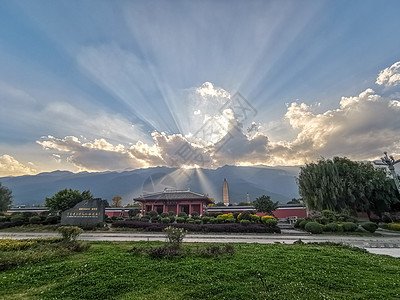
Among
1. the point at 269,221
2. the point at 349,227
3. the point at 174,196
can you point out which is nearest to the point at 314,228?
the point at 349,227

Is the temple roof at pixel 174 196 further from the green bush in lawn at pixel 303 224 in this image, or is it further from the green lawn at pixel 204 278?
the green lawn at pixel 204 278

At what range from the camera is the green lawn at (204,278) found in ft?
14.8

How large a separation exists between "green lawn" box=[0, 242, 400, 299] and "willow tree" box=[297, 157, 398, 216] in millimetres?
15790

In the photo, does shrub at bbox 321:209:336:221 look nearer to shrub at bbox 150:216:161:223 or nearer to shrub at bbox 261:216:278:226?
shrub at bbox 261:216:278:226

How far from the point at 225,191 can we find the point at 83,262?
5928cm

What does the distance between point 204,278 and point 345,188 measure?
23109 mm

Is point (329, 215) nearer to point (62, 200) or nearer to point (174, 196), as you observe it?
point (174, 196)

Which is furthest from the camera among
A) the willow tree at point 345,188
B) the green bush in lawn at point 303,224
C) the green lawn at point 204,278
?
the willow tree at point 345,188

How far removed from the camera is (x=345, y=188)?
21.8 meters

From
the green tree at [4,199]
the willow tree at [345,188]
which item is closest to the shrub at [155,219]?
the willow tree at [345,188]

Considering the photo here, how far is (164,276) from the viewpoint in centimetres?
544

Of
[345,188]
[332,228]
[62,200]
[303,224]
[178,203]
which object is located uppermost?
[345,188]

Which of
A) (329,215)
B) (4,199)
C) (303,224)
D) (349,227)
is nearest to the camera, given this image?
(349,227)

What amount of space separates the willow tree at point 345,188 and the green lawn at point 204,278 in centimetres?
1579
